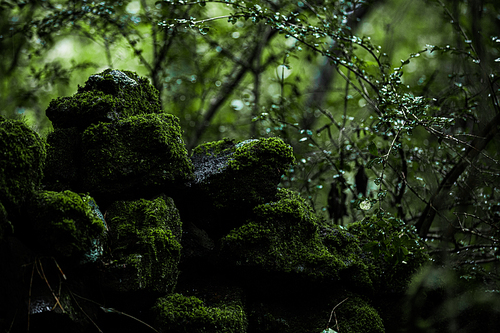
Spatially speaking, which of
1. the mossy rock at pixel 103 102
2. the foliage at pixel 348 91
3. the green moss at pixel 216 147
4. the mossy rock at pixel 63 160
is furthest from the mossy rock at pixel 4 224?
the foliage at pixel 348 91

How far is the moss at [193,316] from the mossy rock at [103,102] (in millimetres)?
1315

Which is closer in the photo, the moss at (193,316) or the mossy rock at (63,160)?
the moss at (193,316)

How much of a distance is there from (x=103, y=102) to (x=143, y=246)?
1.06 metres

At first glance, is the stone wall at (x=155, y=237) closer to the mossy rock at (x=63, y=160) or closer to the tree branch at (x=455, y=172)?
the mossy rock at (x=63, y=160)

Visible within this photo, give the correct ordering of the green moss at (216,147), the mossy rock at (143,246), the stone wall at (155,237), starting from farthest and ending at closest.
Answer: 1. the green moss at (216,147)
2. the mossy rock at (143,246)
3. the stone wall at (155,237)

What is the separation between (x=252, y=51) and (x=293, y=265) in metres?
5.36

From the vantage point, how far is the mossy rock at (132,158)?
94.8 inches

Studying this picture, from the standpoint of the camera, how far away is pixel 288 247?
2.61 metres

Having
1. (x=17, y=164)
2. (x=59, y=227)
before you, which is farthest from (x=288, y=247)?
(x=17, y=164)

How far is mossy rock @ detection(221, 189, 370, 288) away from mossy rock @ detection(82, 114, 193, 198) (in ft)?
1.98

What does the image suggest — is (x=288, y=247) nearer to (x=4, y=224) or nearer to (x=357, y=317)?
(x=357, y=317)

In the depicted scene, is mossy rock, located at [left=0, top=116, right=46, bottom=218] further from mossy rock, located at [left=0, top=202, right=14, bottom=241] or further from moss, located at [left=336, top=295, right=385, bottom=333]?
moss, located at [left=336, top=295, right=385, bottom=333]

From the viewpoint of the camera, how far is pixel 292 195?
295 centimetres

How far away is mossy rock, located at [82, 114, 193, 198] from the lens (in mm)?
2408
